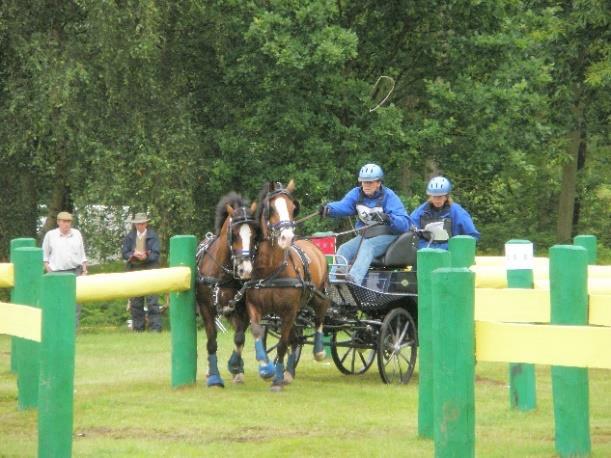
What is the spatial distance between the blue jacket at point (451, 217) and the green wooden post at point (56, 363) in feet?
23.4

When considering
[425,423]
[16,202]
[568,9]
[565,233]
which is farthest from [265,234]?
[565,233]

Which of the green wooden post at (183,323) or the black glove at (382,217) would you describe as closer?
the green wooden post at (183,323)

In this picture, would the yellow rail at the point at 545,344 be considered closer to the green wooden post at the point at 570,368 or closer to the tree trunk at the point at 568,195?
the green wooden post at the point at 570,368

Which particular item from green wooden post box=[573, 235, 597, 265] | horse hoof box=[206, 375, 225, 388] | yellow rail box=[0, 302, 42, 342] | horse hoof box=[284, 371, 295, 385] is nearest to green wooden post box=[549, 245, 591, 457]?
yellow rail box=[0, 302, 42, 342]

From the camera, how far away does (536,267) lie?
1231 centimetres

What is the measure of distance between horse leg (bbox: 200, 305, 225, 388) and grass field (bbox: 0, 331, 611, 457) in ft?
0.45

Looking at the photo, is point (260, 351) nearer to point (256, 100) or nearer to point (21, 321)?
point (21, 321)

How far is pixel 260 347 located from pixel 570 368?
5208 millimetres

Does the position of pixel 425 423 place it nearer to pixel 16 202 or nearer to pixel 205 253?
pixel 205 253

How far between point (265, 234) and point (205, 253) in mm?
655

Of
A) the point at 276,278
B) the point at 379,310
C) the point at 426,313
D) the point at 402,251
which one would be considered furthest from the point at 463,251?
the point at 426,313

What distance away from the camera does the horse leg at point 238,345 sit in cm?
1370

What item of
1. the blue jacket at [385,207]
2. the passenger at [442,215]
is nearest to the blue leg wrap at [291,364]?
the blue jacket at [385,207]

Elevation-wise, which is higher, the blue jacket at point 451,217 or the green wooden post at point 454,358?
the blue jacket at point 451,217
